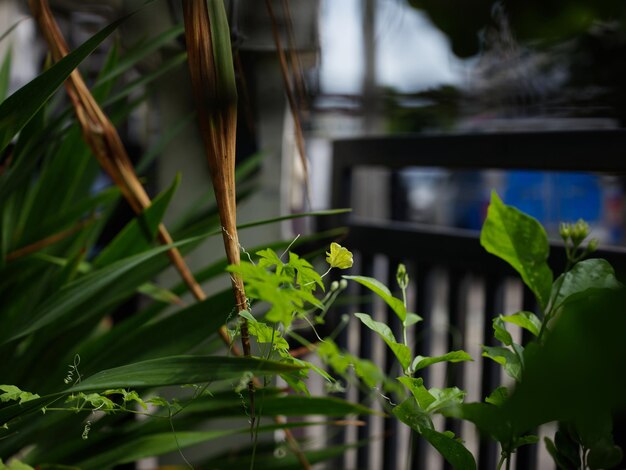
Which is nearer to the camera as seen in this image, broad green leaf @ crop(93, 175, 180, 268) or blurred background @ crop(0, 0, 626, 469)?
blurred background @ crop(0, 0, 626, 469)

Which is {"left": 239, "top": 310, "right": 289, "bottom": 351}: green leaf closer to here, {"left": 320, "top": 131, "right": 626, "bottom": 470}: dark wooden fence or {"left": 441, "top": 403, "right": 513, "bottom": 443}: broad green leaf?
{"left": 441, "top": 403, "right": 513, "bottom": 443}: broad green leaf

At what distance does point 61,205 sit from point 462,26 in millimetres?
707

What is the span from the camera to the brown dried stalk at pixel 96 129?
45 centimetres

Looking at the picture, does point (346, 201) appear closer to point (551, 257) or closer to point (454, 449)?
point (551, 257)

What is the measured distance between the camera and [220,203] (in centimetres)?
29

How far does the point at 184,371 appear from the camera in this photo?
30 cm

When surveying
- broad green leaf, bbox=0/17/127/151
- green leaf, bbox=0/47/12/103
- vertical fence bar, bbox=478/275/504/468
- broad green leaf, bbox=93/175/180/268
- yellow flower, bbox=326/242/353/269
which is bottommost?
vertical fence bar, bbox=478/275/504/468

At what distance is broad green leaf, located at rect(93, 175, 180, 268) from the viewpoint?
55 cm

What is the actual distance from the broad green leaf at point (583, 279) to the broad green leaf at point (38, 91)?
0.28 metres

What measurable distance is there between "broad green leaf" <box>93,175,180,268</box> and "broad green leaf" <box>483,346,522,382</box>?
12.8 inches

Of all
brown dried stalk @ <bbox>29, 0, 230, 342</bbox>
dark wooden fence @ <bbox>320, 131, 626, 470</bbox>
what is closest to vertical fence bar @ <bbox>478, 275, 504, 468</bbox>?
dark wooden fence @ <bbox>320, 131, 626, 470</bbox>

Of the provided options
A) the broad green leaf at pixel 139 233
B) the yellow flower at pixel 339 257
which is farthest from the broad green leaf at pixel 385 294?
the broad green leaf at pixel 139 233

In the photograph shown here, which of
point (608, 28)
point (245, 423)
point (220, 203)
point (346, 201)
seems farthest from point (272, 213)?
point (608, 28)

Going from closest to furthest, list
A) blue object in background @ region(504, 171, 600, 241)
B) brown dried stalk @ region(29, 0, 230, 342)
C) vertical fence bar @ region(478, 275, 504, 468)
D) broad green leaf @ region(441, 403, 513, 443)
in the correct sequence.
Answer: broad green leaf @ region(441, 403, 513, 443)
brown dried stalk @ region(29, 0, 230, 342)
vertical fence bar @ region(478, 275, 504, 468)
blue object in background @ region(504, 171, 600, 241)
